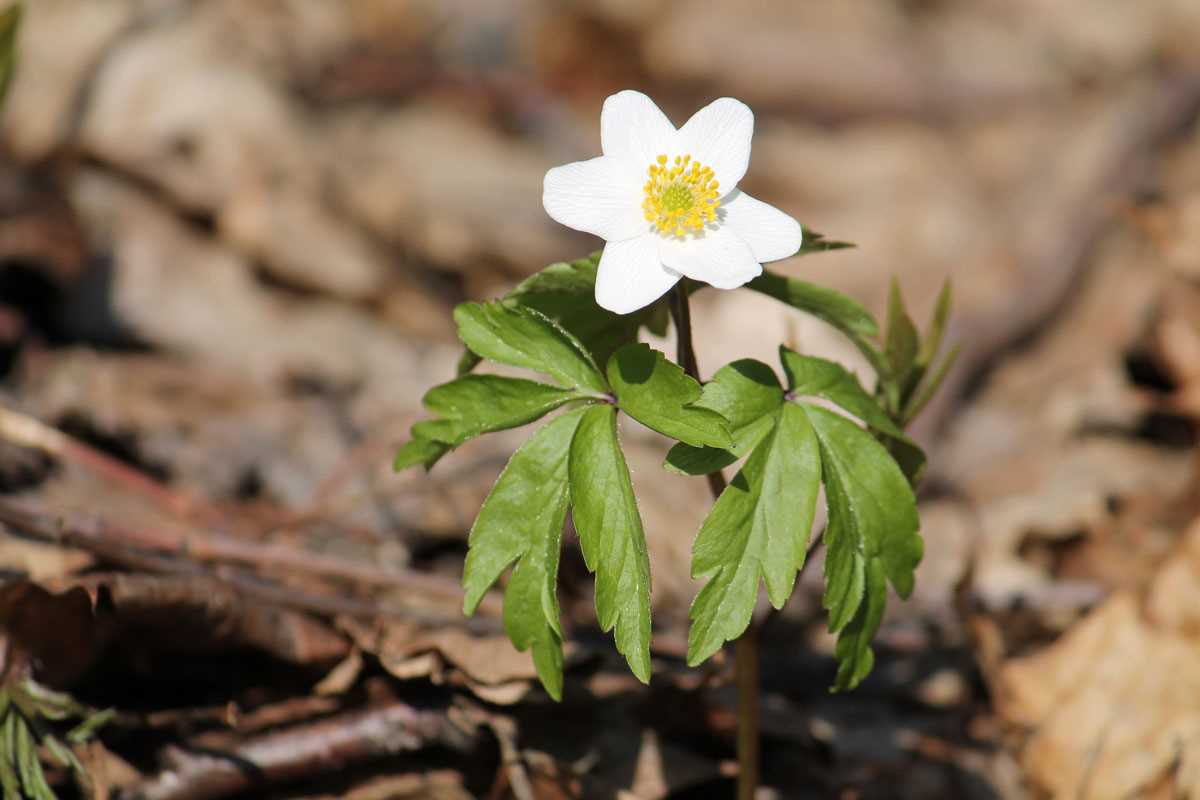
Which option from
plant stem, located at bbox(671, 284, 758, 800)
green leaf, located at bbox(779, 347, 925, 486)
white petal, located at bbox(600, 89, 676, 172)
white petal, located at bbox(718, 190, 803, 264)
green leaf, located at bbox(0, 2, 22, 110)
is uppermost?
green leaf, located at bbox(0, 2, 22, 110)

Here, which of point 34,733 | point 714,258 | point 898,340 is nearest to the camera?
point 714,258

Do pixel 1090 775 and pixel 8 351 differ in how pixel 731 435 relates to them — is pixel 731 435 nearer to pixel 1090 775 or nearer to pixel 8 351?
pixel 1090 775

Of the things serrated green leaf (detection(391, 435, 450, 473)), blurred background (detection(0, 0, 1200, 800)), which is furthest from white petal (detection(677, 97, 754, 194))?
blurred background (detection(0, 0, 1200, 800))

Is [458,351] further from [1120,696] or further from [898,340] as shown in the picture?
[1120,696]

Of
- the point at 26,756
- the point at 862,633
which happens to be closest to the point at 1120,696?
the point at 862,633

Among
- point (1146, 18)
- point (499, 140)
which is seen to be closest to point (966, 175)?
point (1146, 18)

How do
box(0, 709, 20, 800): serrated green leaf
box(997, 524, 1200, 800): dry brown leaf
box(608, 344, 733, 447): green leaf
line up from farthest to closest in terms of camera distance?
box(997, 524, 1200, 800): dry brown leaf
box(0, 709, 20, 800): serrated green leaf
box(608, 344, 733, 447): green leaf

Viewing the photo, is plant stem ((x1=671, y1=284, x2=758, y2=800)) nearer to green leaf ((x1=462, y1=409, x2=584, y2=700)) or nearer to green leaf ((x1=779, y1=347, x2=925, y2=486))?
green leaf ((x1=779, y1=347, x2=925, y2=486))
